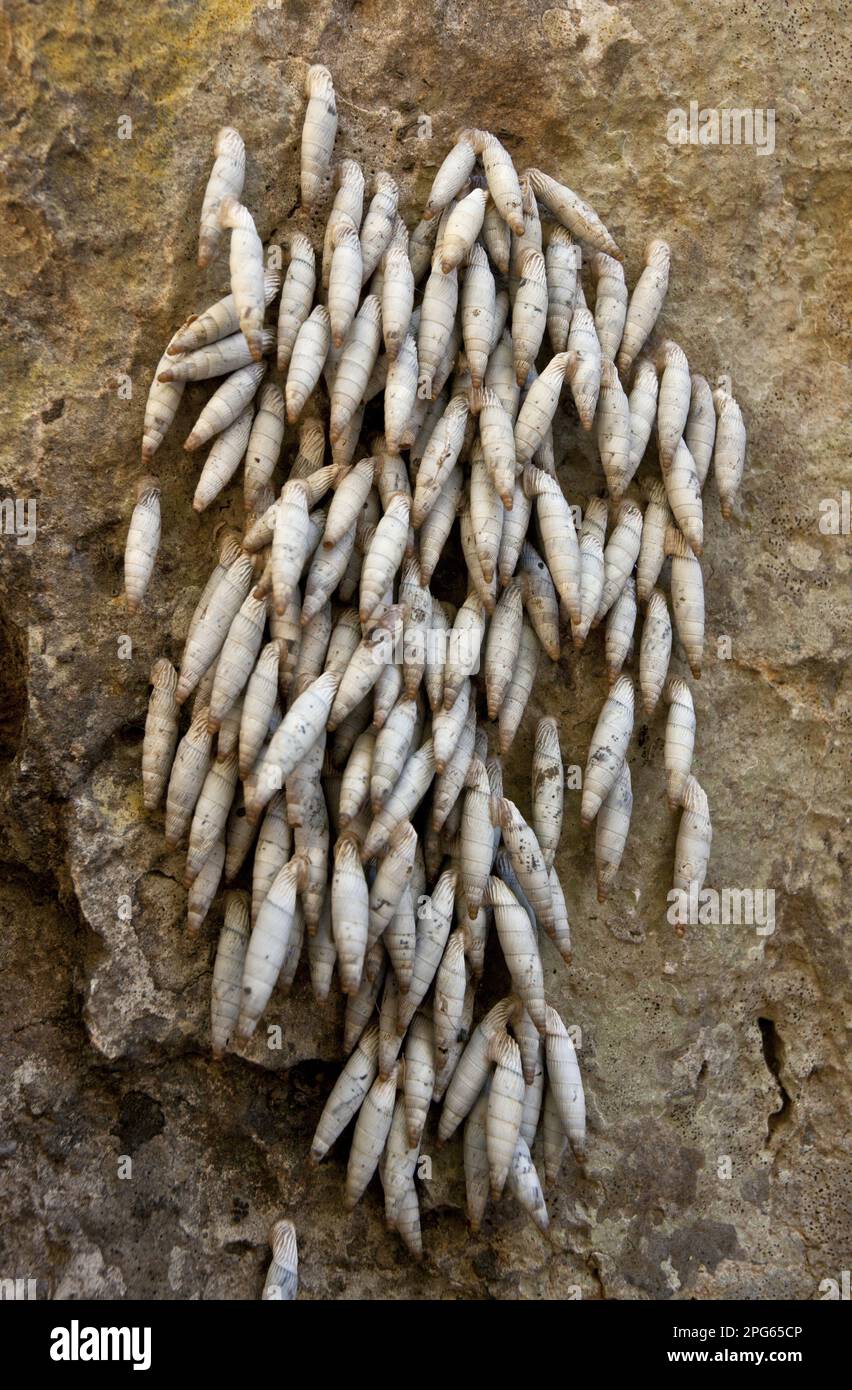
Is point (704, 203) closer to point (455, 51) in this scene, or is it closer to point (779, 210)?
point (779, 210)

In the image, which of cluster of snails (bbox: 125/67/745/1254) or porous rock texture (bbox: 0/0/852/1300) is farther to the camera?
porous rock texture (bbox: 0/0/852/1300)

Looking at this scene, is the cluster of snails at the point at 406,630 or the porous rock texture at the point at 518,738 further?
the porous rock texture at the point at 518,738

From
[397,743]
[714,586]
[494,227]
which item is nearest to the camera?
[397,743]

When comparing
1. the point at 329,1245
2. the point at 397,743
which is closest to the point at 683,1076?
the point at 329,1245
